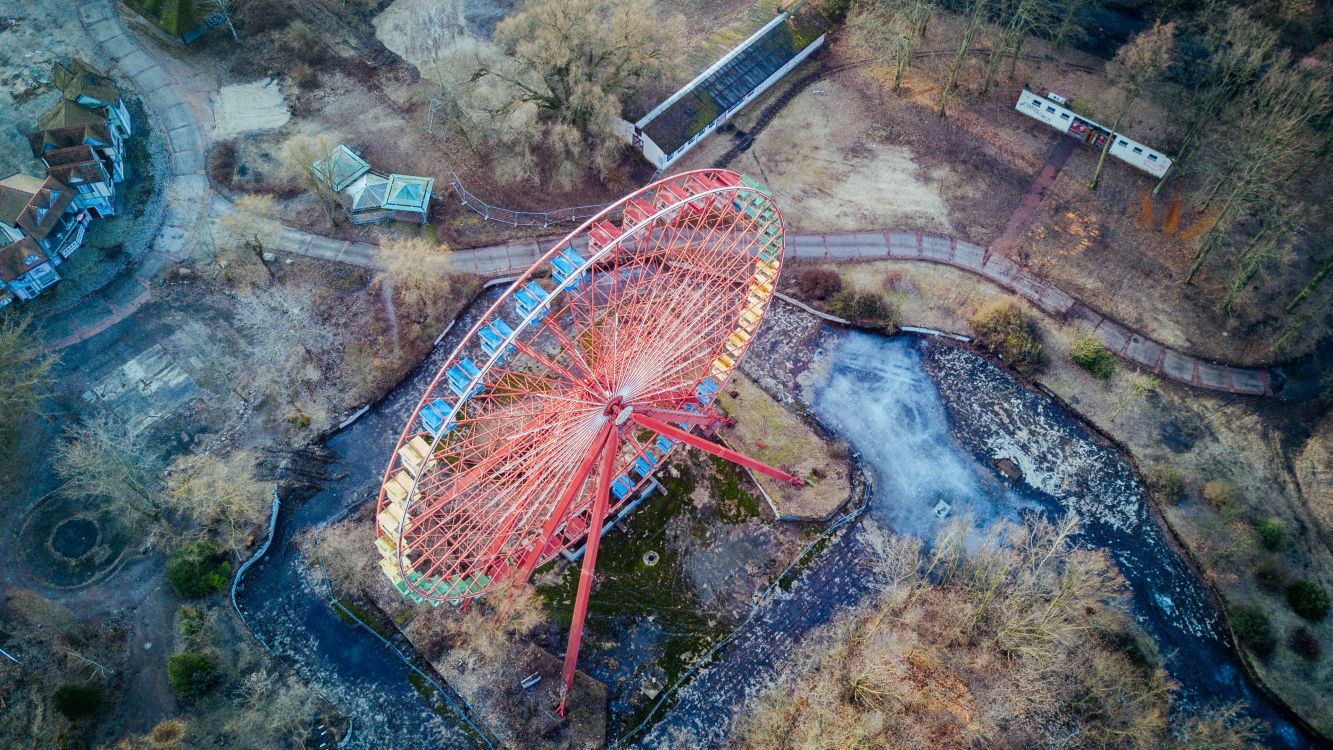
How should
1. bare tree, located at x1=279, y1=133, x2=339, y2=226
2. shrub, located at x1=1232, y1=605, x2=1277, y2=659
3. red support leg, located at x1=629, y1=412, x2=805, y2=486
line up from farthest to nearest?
1. bare tree, located at x1=279, y1=133, x2=339, y2=226
2. shrub, located at x1=1232, y1=605, x2=1277, y2=659
3. red support leg, located at x1=629, y1=412, x2=805, y2=486

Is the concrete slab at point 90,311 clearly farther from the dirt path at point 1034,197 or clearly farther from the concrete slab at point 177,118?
the dirt path at point 1034,197

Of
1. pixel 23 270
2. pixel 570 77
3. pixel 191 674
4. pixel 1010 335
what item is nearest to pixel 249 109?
pixel 23 270

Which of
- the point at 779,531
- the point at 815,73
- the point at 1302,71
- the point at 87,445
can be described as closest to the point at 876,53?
the point at 815,73

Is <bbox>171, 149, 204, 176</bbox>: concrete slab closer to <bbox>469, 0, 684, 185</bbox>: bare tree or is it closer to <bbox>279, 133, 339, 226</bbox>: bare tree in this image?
<bbox>279, 133, 339, 226</bbox>: bare tree

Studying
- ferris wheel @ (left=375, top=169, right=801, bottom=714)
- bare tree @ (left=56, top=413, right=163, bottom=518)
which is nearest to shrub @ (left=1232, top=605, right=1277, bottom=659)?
ferris wheel @ (left=375, top=169, right=801, bottom=714)

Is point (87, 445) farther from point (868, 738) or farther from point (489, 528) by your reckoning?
point (868, 738)

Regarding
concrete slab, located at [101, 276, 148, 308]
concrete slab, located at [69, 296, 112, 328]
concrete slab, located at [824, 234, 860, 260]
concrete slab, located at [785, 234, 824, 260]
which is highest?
concrete slab, located at [824, 234, 860, 260]

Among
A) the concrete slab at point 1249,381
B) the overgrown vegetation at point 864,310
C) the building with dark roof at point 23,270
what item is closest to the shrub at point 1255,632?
the concrete slab at point 1249,381
